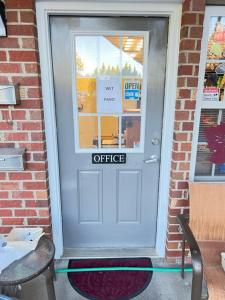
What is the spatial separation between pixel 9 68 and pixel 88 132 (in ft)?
2.41

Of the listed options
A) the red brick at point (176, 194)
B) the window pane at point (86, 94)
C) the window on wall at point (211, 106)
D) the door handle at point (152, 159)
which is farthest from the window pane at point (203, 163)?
the window pane at point (86, 94)

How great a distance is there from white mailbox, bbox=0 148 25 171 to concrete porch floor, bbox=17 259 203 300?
2.68ft

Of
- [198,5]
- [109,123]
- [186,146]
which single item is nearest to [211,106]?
[186,146]

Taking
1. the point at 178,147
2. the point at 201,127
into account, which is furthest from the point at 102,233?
the point at 201,127

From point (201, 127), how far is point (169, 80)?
1.50ft

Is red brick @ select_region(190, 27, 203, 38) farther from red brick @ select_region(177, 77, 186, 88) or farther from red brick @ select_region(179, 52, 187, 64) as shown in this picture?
red brick @ select_region(177, 77, 186, 88)

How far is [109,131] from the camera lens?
1.94 m

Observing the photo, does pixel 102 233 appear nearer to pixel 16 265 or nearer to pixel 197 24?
pixel 16 265

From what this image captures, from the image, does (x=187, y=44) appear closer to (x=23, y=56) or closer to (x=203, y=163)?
(x=203, y=163)

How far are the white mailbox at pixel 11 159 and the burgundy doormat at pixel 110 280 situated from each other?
104cm

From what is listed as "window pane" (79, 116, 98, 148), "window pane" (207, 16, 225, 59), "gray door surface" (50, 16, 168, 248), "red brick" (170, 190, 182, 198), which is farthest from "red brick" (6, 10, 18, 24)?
"red brick" (170, 190, 182, 198)

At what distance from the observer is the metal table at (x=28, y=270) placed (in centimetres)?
137

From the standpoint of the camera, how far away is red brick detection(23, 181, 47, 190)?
1.83 m

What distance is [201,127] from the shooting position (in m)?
1.87
